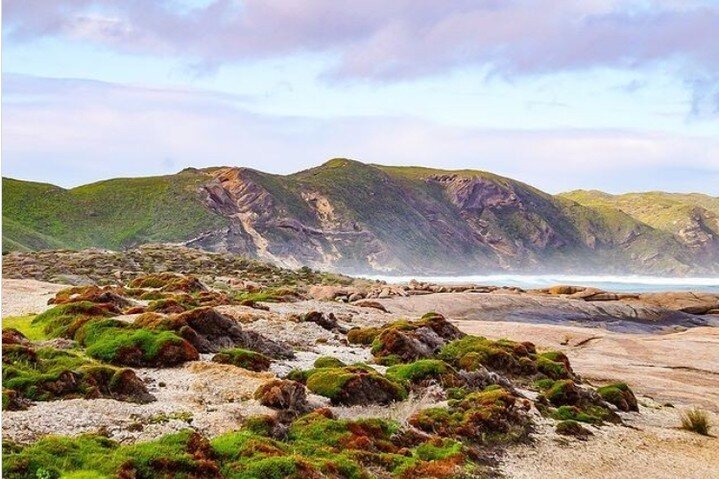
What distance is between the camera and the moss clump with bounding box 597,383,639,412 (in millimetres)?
31891

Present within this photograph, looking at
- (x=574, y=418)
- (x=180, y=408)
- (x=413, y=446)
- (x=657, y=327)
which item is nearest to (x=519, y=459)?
(x=413, y=446)

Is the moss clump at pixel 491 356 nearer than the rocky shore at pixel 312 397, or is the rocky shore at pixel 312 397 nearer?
the rocky shore at pixel 312 397

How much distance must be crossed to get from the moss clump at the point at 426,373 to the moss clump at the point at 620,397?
23.9 feet

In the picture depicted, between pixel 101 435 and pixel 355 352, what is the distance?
1911 centimetres

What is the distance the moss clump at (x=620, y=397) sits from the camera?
1256 inches

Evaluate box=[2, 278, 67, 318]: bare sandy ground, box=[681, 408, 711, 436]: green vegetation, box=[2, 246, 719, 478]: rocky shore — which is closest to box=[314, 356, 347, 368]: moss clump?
box=[2, 246, 719, 478]: rocky shore

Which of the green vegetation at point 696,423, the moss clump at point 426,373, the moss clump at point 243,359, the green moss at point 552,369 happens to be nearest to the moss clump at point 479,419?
the moss clump at point 426,373

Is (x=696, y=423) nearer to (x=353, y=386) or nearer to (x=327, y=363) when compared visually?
(x=353, y=386)

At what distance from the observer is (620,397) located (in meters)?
32.1

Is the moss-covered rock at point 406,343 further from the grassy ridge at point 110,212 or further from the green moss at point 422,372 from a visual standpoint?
the grassy ridge at point 110,212

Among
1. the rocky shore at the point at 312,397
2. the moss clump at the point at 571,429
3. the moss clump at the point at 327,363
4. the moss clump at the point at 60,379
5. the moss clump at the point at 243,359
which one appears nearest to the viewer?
the rocky shore at the point at 312,397

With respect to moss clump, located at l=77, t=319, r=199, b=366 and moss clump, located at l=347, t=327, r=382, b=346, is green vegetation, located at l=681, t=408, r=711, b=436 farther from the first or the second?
moss clump, located at l=77, t=319, r=199, b=366

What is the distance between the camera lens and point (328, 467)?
57.4 feet

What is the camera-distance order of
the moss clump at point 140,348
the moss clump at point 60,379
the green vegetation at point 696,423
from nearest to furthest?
1. the moss clump at point 60,379
2. the moss clump at point 140,348
3. the green vegetation at point 696,423
